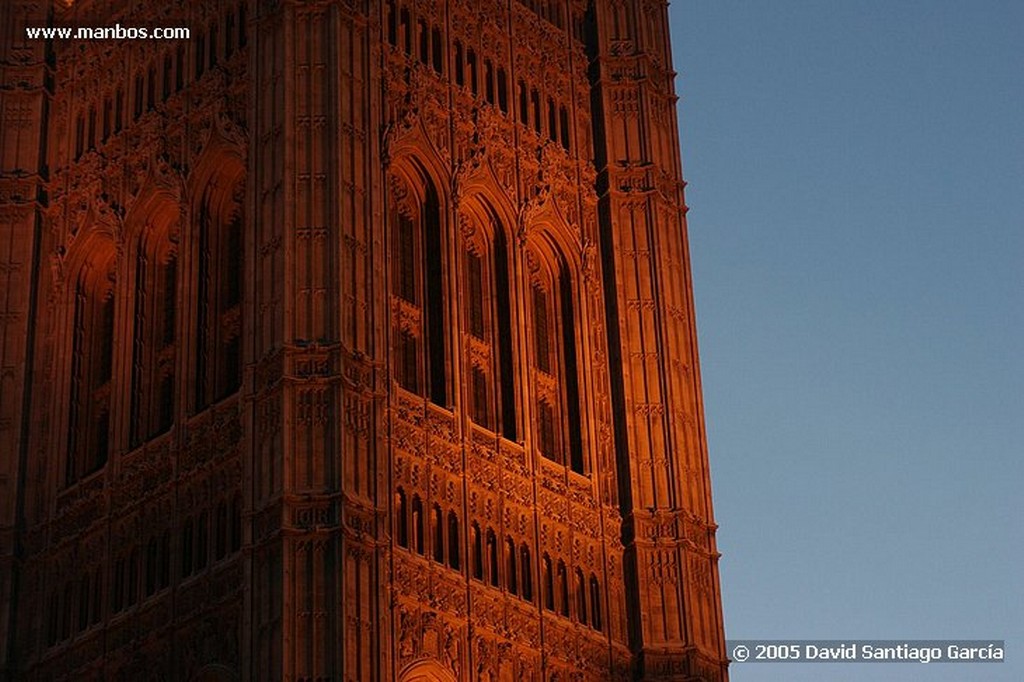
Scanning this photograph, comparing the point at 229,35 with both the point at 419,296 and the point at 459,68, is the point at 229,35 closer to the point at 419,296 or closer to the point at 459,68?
the point at 459,68

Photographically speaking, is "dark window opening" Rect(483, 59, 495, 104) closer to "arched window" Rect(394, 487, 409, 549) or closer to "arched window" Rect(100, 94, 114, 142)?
"arched window" Rect(100, 94, 114, 142)

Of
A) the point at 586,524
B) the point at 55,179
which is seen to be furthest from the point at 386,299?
the point at 55,179

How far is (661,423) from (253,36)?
1208cm

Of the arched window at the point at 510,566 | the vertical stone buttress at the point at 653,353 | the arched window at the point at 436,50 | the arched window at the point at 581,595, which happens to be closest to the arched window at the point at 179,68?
the arched window at the point at 436,50

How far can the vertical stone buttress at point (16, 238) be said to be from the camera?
56.6 m

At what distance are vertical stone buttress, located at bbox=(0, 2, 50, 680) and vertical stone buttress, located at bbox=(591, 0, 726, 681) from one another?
42.0ft

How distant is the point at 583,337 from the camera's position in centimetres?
5925

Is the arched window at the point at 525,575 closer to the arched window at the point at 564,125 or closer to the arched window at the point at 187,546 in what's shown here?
the arched window at the point at 187,546

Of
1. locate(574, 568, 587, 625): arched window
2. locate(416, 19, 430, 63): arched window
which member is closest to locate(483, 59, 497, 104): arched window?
locate(416, 19, 430, 63): arched window

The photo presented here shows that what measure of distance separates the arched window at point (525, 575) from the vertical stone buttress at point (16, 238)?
1056cm

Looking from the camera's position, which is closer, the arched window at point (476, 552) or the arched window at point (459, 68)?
the arched window at point (476, 552)

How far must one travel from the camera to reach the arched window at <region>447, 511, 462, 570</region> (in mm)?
52938

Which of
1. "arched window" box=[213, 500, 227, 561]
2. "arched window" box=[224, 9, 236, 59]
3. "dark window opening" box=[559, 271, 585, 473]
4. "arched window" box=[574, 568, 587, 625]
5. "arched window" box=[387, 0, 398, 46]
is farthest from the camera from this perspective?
"arched window" box=[224, 9, 236, 59]

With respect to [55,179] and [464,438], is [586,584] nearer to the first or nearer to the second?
[464,438]
